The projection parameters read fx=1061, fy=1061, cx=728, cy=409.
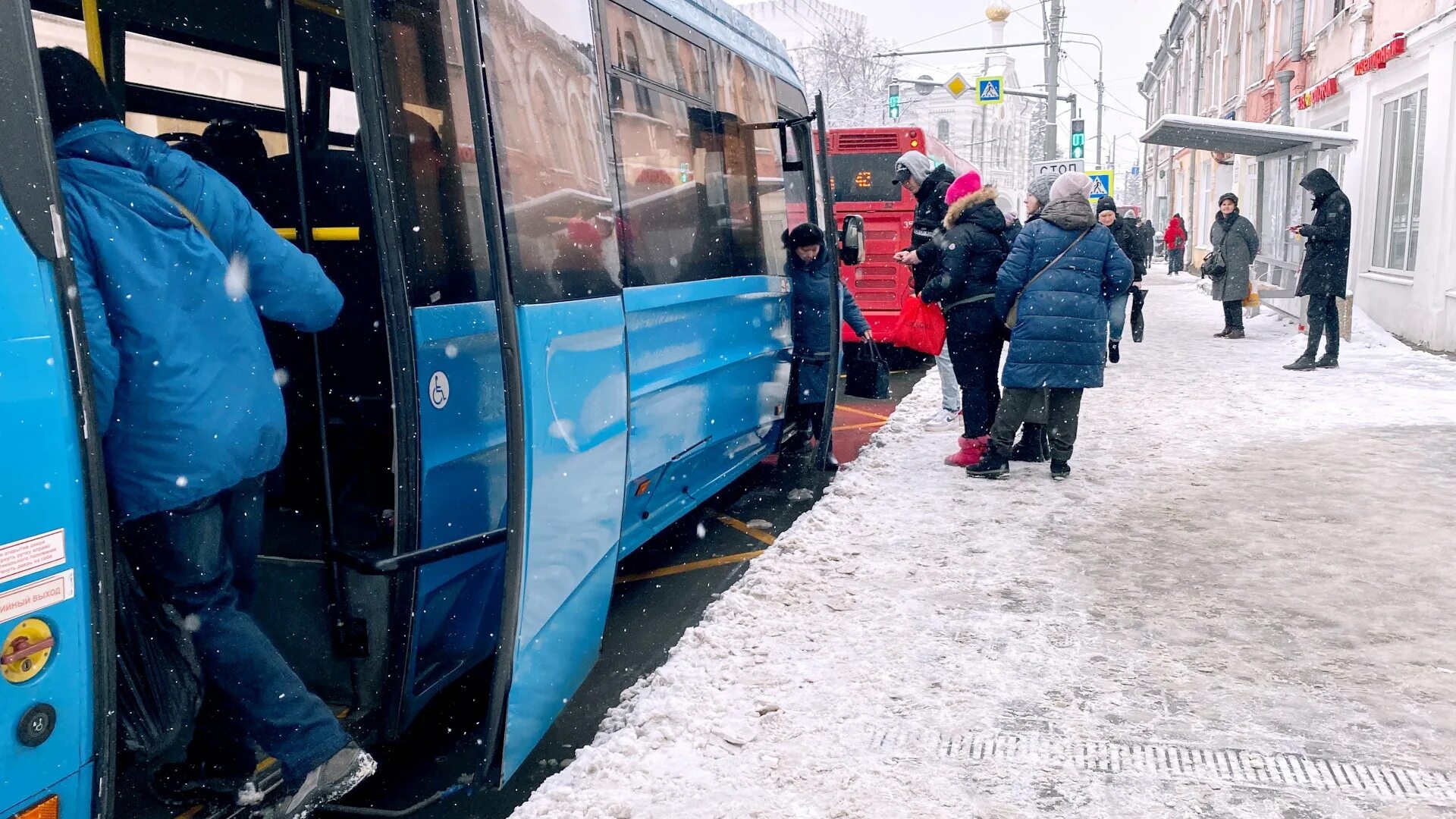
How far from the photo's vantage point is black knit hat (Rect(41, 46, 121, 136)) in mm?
2295

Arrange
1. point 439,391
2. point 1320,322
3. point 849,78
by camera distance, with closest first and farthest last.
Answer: point 439,391, point 1320,322, point 849,78

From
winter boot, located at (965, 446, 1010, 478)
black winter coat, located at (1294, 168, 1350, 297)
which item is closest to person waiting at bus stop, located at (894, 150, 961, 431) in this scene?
winter boot, located at (965, 446, 1010, 478)

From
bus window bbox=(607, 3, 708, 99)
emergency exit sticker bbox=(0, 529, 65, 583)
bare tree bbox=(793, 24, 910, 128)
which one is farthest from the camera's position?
bare tree bbox=(793, 24, 910, 128)

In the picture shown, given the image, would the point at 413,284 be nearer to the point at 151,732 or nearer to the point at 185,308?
the point at 185,308

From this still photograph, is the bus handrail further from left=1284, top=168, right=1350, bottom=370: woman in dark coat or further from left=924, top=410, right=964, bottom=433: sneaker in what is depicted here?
left=1284, top=168, right=1350, bottom=370: woman in dark coat

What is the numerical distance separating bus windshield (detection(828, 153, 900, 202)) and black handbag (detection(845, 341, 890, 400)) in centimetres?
664

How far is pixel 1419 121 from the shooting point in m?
13.7

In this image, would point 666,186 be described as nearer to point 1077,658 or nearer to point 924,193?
point 1077,658

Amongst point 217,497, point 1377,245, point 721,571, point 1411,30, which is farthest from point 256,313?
point 1377,245

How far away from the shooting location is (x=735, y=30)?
6055 millimetres

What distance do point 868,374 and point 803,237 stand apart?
113cm

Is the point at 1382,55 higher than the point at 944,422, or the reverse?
the point at 1382,55

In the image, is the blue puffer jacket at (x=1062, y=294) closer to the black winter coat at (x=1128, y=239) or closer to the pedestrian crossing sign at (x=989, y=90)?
the black winter coat at (x=1128, y=239)

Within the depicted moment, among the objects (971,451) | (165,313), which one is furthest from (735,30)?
(165,313)
